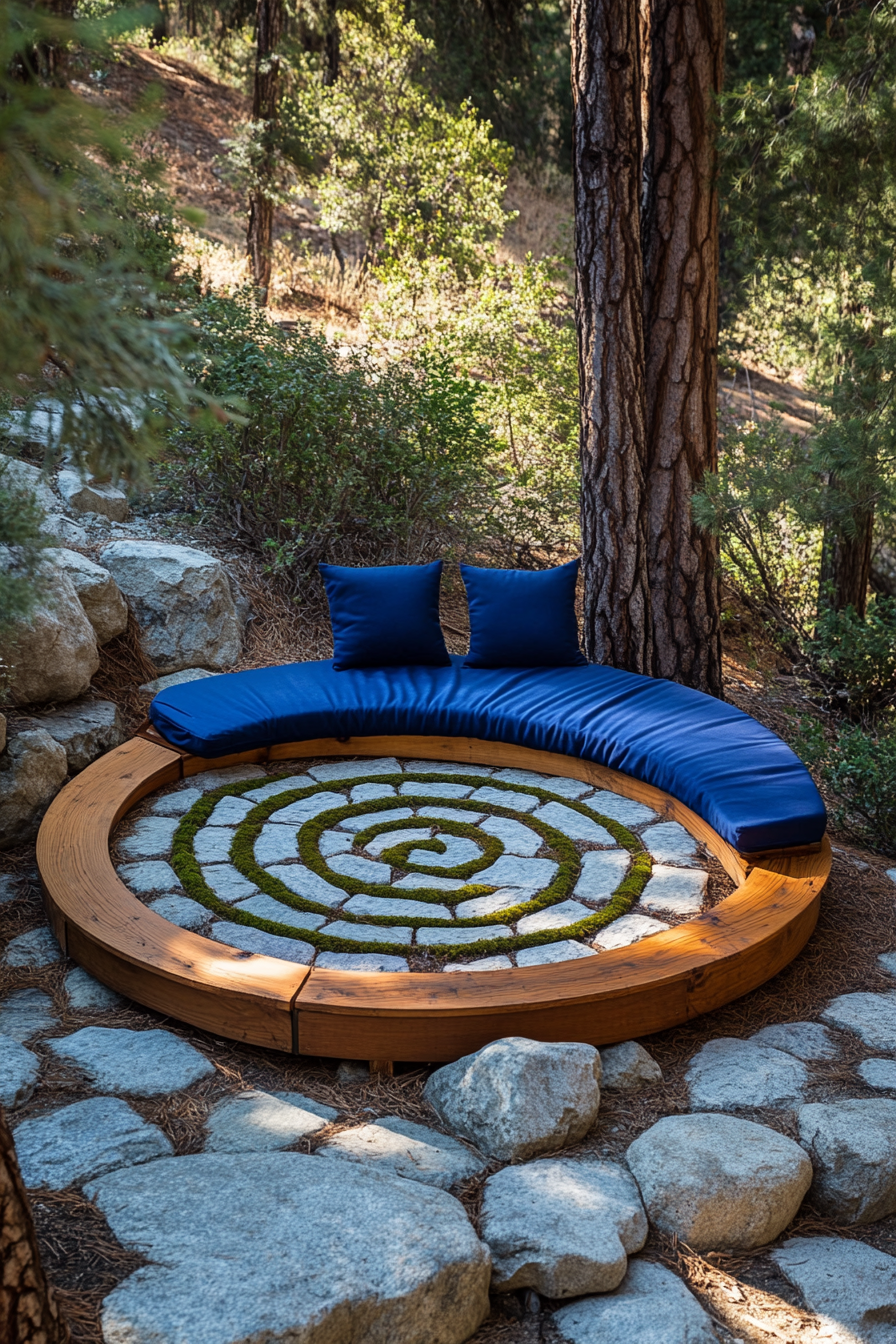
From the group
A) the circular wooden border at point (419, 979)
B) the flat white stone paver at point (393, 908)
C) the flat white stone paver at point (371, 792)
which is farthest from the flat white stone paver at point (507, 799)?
the circular wooden border at point (419, 979)

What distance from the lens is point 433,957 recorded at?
9.89 feet

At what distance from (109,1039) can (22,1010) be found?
0.31 meters

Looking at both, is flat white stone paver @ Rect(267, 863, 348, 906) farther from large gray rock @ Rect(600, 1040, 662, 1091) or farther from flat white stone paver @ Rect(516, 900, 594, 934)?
large gray rock @ Rect(600, 1040, 662, 1091)

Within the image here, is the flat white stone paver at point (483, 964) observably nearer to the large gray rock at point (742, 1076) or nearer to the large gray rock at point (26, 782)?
the large gray rock at point (742, 1076)

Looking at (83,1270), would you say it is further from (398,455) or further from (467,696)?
(398,455)

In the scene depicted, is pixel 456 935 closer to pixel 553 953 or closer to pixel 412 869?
pixel 553 953

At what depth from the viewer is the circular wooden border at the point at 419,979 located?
2.61 meters

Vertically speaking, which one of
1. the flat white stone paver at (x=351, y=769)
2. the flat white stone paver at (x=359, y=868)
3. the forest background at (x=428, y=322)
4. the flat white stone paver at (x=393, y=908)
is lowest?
the flat white stone paver at (x=393, y=908)

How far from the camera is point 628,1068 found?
104 inches

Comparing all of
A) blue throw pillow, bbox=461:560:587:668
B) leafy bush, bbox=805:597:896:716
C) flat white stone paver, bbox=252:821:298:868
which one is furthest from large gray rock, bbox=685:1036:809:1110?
leafy bush, bbox=805:597:896:716

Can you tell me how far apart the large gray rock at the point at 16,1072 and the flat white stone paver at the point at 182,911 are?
23.8 inches

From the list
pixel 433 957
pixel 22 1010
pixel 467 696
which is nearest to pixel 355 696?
pixel 467 696

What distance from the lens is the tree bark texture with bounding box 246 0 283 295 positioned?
973 centimetres

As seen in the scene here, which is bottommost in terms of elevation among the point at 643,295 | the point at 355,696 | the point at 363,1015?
the point at 363,1015
